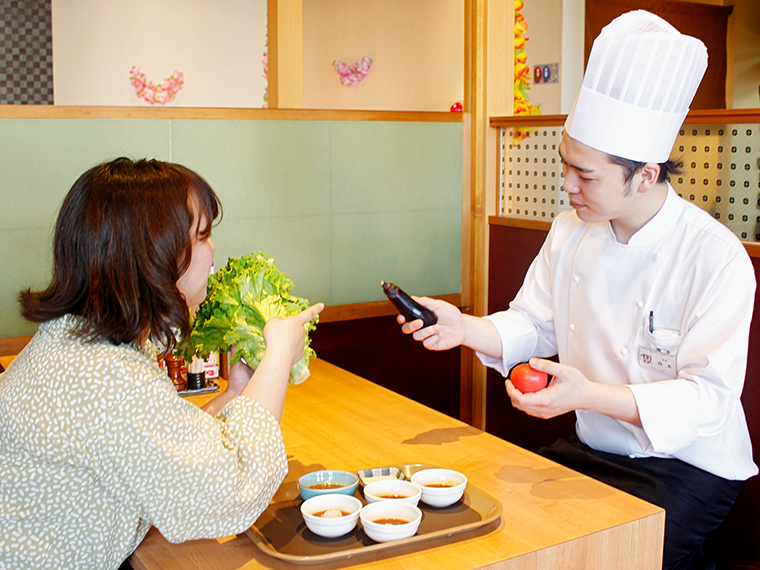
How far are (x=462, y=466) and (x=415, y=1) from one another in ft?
16.6

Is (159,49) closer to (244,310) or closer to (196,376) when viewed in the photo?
(196,376)

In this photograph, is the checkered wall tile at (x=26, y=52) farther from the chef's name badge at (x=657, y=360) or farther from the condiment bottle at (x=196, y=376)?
the chef's name badge at (x=657, y=360)

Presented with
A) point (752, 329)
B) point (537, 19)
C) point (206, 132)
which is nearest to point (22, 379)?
point (206, 132)

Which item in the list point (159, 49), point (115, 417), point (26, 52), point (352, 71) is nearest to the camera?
point (115, 417)

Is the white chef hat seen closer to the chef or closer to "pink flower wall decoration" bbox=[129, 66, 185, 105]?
the chef

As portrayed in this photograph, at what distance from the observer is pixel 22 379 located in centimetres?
109

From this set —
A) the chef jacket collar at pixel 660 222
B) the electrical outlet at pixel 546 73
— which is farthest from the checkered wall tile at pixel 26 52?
the chef jacket collar at pixel 660 222

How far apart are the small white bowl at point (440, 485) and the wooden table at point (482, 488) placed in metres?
0.07

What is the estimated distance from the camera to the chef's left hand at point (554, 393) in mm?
1453

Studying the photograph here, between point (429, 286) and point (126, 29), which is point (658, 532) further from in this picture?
point (126, 29)

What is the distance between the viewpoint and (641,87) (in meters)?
1.67

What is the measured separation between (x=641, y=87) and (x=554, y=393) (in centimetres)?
71

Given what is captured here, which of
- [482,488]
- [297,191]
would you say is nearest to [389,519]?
[482,488]

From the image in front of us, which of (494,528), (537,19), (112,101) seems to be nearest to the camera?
(494,528)
